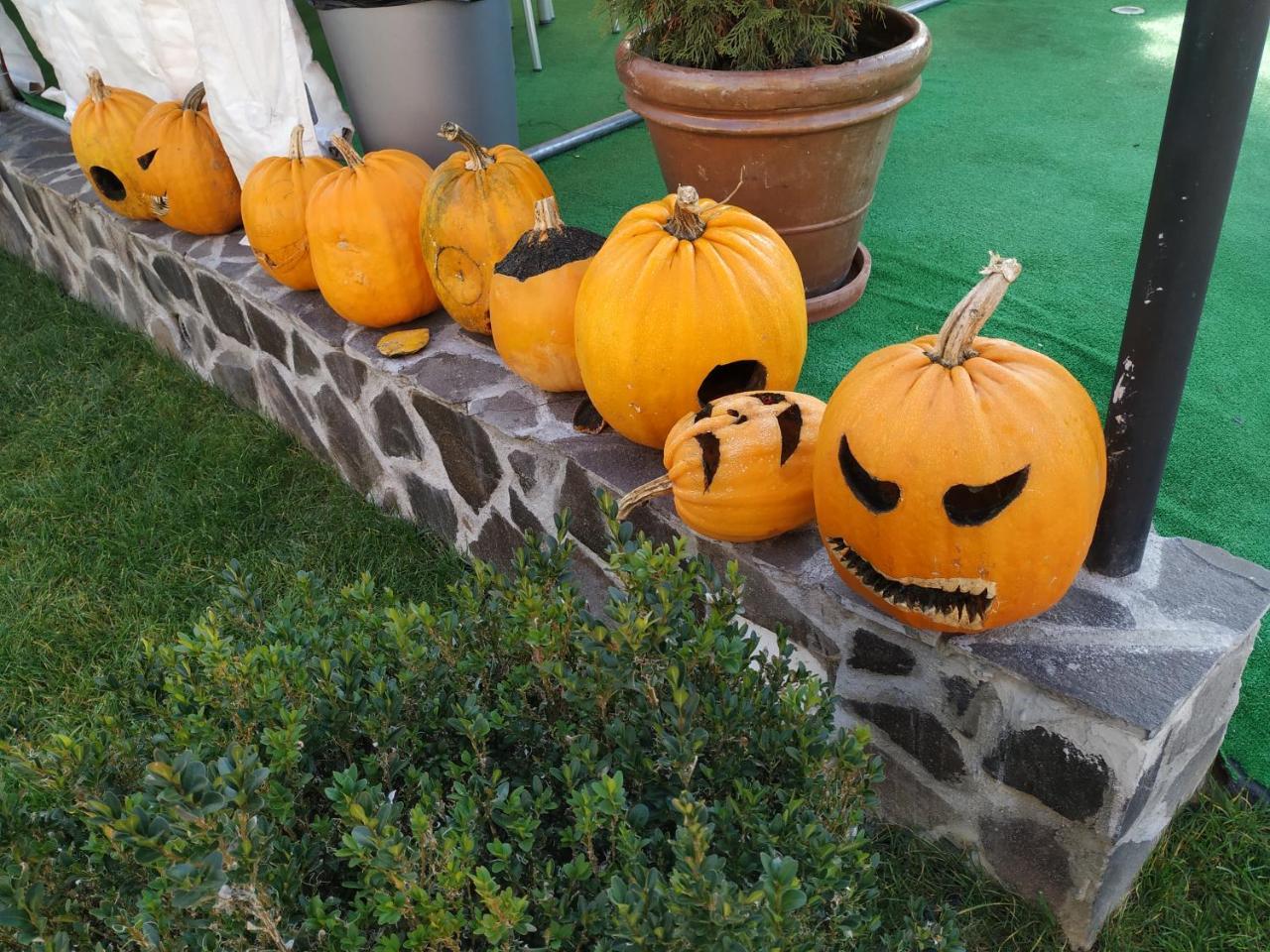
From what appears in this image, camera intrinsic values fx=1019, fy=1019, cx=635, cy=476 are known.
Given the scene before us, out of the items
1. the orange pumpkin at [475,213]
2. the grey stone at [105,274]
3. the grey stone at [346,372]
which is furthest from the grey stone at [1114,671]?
the grey stone at [105,274]

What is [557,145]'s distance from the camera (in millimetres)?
4422

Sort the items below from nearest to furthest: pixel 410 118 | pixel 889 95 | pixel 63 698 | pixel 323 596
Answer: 1. pixel 323 596
2. pixel 63 698
3. pixel 889 95
4. pixel 410 118

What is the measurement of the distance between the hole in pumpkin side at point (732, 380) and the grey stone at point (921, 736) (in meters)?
0.63

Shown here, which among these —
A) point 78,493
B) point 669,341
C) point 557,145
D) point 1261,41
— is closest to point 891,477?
point 669,341

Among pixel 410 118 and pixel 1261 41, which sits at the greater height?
pixel 1261 41

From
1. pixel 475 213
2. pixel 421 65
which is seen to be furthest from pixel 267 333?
pixel 421 65

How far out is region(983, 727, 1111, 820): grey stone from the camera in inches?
60.4

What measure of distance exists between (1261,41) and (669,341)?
38.1 inches

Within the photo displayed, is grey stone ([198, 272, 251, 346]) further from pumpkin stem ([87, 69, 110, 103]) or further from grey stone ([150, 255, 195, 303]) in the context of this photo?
pumpkin stem ([87, 69, 110, 103])

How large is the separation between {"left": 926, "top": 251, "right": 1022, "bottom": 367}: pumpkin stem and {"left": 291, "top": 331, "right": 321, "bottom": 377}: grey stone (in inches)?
75.6

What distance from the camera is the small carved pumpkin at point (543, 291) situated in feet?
7.00

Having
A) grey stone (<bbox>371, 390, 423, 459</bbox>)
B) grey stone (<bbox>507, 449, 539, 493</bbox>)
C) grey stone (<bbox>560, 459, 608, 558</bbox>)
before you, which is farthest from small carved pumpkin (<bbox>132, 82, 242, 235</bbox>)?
grey stone (<bbox>560, 459, 608, 558</bbox>)

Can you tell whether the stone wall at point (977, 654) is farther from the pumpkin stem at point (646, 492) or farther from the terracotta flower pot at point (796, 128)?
the terracotta flower pot at point (796, 128)

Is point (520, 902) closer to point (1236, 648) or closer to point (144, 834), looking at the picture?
point (144, 834)
